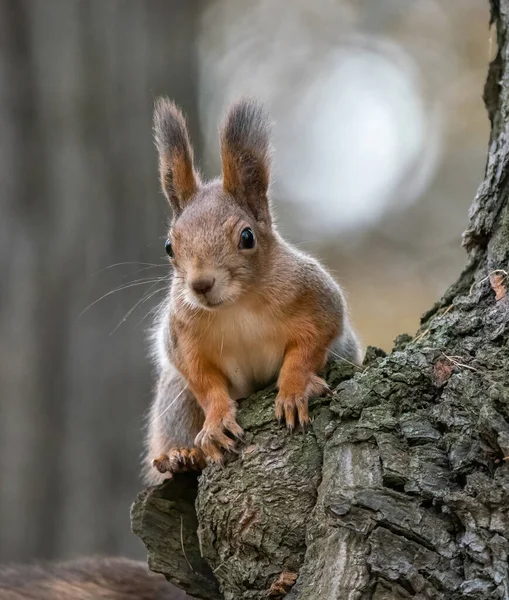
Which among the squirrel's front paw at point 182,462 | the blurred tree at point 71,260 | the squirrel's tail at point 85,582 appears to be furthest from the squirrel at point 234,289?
the blurred tree at point 71,260

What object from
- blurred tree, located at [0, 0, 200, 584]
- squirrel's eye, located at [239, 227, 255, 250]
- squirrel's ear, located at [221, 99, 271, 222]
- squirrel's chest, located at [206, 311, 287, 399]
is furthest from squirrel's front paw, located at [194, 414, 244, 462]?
blurred tree, located at [0, 0, 200, 584]

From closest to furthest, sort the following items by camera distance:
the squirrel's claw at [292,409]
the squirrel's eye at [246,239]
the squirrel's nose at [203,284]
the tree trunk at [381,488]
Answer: the tree trunk at [381,488], the squirrel's claw at [292,409], the squirrel's nose at [203,284], the squirrel's eye at [246,239]

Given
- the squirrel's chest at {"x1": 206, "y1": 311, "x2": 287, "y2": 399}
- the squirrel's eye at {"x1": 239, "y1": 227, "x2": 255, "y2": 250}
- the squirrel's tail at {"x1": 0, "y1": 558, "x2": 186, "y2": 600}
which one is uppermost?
the squirrel's eye at {"x1": 239, "y1": 227, "x2": 255, "y2": 250}

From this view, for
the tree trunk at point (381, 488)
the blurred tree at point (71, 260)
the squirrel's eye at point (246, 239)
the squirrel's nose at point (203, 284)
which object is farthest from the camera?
the blurred tree at point (71, 260)

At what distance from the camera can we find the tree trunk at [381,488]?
1303mm

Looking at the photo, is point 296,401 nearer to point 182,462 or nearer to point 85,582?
point 182,462

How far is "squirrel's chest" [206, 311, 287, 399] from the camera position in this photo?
1.95m

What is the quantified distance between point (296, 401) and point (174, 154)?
0.75m

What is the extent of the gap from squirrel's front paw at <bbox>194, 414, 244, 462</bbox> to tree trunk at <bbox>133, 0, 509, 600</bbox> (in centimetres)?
3

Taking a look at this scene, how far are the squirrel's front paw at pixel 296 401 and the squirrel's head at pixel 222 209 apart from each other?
266 mm

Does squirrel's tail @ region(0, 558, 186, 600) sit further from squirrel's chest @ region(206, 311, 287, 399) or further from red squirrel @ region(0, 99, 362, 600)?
squirrel's chest @ region(206, 311, 287, 399)

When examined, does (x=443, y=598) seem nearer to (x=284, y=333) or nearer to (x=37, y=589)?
(x=284, y=333)

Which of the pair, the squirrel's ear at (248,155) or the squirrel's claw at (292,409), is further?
the squirrel's ear at (248,155)

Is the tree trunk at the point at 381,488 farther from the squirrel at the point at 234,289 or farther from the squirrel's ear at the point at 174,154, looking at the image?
the squirrel's ear at the point at 174,154
